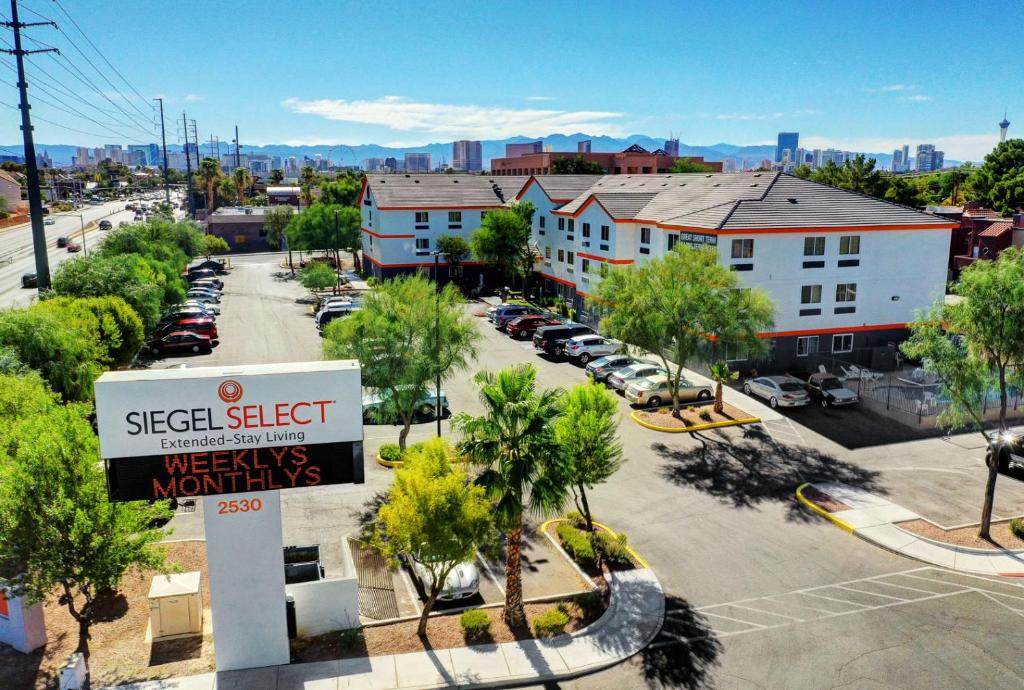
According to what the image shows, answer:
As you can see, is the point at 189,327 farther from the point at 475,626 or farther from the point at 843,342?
the point at 843,342

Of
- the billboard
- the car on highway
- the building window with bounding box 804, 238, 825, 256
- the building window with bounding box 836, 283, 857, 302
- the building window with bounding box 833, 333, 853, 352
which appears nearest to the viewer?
the billboard

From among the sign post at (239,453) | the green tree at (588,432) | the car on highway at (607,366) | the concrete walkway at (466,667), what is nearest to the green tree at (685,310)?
the car on highway at (607,366)

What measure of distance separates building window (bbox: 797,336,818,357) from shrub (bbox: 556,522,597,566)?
23.9 m

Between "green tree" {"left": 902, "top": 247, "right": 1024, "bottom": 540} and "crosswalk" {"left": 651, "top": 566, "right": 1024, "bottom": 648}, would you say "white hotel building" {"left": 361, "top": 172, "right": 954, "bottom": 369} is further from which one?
"crosswalk" {"left": 651, "top": 566, "right": 1024, "bottom": 648}

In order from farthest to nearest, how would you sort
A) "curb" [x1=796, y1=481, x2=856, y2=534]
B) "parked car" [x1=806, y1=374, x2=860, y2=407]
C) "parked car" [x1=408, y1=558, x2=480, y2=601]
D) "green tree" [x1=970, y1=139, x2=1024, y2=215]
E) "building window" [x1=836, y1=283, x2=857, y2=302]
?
"green tree" [x1=970, y1=139, x2=1024, y2=215], "building window" [x1=836, y1=283, x2=857, y2=302], "parked car" [x1=806, y1=374, x2=860, y2=407], "curb" [x1=796, y1=481, x2=856, y2=534], "parked car" [x1=408, y1=558, x2=480, y2=601]

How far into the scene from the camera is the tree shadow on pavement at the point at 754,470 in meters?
26.0

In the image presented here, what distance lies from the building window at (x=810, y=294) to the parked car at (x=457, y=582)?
93.9 feet

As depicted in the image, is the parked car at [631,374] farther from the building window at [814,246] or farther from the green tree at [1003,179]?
the green tree at [1003,179]

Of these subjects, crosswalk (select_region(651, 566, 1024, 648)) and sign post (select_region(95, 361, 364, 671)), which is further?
crosswalk (select_region(651, 566, 1024, 648))

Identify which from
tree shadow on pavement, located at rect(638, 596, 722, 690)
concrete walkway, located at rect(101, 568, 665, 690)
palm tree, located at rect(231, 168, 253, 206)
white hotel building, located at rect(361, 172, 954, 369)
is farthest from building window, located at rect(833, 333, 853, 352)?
palm tree, located at rect(231, 168, 253, 206)

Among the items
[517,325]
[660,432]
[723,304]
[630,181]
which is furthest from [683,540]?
[630,181]

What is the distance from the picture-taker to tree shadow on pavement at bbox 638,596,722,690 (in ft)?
53.9

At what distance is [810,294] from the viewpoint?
4128 centimetres

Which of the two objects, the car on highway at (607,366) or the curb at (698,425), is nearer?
the curb at (698,425)
